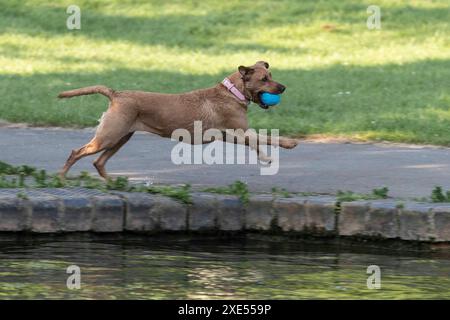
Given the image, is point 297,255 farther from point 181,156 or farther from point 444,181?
point 181,156

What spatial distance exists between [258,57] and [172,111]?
770cm

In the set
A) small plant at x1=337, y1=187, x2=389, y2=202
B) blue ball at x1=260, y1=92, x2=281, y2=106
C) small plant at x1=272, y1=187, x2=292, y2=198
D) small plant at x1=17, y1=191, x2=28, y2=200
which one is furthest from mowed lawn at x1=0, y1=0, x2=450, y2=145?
small plant at x1=17, y1=191, x2=28, y2=200

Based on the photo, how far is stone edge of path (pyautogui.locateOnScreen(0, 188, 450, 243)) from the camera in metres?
8.32

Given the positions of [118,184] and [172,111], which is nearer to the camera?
[118,184]

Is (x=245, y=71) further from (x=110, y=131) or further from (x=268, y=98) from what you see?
(x=110, y=131)

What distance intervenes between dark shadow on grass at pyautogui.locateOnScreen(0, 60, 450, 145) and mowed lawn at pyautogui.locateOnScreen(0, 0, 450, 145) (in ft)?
0.05

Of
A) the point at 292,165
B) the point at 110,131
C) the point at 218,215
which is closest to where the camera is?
the point at 218,215

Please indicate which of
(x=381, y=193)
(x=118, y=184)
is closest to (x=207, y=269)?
Result: (x=118, y=184)

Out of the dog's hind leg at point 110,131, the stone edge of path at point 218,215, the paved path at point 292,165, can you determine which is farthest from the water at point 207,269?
the dog's hind leg at point 110,131

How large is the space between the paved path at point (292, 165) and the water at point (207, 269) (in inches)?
38.4

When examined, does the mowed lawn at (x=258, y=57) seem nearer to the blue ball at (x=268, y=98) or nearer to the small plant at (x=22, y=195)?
the blue ball at (x=268, y=98)

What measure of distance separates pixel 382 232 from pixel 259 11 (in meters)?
12.4

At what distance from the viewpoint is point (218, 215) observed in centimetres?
858

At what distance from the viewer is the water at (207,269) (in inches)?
277
